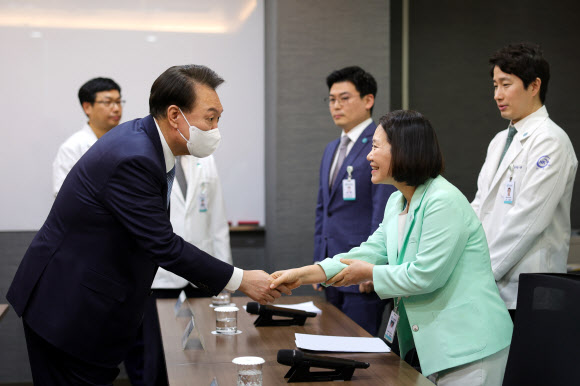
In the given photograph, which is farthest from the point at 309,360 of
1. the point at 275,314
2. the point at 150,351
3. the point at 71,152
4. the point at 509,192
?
the point at 71,152

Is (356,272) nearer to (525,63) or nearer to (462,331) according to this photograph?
(462,331)

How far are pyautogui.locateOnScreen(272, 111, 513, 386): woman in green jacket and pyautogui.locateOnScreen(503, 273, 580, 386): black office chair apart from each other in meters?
0.06

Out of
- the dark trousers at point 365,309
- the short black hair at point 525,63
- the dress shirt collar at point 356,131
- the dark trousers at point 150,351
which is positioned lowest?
the dark trousers at point 150,351

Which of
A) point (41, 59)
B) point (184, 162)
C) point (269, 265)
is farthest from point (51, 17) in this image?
point (269, 265)

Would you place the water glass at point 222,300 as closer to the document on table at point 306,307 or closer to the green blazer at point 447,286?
the document on table at point 306,307

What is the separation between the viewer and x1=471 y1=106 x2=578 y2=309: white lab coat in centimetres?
277

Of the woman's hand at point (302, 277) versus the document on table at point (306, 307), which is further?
the document on table at point (306, 307)

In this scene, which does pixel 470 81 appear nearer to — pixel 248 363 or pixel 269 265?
pixel 269 265

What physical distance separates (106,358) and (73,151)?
93.0 inches

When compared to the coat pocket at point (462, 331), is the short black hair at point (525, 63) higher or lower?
higher

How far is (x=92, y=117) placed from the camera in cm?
429

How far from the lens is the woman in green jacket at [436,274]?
80.0 inches

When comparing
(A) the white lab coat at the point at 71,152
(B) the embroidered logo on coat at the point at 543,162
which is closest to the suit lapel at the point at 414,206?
(B) the embroidered logo on coat at the point at 543,162

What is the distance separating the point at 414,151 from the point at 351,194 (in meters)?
1.34
